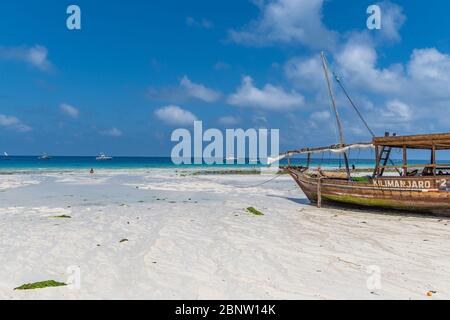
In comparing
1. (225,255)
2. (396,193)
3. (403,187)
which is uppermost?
(403,187)

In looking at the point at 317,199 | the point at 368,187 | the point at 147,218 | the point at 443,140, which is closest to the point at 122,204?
the point at 147,218

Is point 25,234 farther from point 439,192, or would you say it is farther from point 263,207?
point 439,192

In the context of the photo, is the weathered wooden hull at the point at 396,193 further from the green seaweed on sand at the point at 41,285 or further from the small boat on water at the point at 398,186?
the green seaweed on sand at the point at 41,285

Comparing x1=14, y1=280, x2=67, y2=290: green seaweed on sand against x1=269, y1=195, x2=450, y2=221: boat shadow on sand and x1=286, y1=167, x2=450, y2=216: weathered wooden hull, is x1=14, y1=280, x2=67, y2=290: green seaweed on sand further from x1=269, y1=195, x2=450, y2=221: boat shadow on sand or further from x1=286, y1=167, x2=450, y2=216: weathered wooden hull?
x1=269, y1=195, x2=450, y2=221: boat shadow on sand

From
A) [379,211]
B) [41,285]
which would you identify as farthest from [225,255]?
[379,211]

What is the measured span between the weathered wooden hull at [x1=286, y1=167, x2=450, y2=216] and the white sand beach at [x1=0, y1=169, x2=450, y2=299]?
490mm

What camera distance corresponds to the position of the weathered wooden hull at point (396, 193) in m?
13.6

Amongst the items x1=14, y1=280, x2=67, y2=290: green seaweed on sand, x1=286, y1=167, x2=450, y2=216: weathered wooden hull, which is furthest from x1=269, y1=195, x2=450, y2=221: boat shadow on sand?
x1=14, y1=280, x2=67, y2=290: green seaweed on sand

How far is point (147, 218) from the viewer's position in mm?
13531

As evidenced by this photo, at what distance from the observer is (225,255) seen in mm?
8375

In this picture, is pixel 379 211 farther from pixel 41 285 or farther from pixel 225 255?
pixel 41 285

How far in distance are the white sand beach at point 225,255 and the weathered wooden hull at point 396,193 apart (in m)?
0.49

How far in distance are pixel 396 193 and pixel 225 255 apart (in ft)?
30.1

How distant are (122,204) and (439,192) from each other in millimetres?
13580
